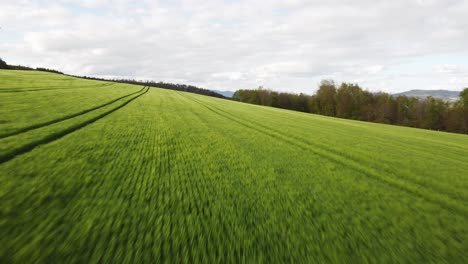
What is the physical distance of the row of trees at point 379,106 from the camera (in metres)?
60.9

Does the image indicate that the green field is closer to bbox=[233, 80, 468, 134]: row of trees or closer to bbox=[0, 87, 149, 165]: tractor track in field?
bbox=[0, 87, 149, 165]: tractor track in field

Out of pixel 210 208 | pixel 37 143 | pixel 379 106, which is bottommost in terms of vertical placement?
pixel 37 143

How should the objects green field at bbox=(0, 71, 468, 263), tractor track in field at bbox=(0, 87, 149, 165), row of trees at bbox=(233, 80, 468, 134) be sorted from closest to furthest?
green field at bbox=(0, 71, 468, 263), tractor track in field at bbox=(0, 87, 149, 165), row of trees at bbox=(233, 80, 468, 134)

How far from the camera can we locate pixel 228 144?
8.80 m

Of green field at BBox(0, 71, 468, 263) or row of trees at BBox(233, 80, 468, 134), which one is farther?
row of trees at BBox(233, 80, 468, 134)

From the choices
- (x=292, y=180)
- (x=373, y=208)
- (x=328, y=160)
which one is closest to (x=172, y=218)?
(x=292, y=180)

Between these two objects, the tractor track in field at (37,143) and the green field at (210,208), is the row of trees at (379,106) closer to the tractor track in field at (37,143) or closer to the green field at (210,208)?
the green field at (210,208)

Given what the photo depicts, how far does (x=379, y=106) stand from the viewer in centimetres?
7312

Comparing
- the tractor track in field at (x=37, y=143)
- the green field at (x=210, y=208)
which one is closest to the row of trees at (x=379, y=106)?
the green field at (x=210, y=208)

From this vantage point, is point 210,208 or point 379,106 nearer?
point 210,208

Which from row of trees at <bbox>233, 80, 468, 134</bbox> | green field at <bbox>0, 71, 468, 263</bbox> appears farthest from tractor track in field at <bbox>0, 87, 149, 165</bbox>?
row of trees at <bbox>233, 80, 468, 134</bbox>

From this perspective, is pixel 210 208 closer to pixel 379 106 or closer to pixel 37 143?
pixel 37 143

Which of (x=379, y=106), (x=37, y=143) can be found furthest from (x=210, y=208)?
(x=379, y=106)

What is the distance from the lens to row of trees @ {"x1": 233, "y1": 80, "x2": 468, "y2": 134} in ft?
200
